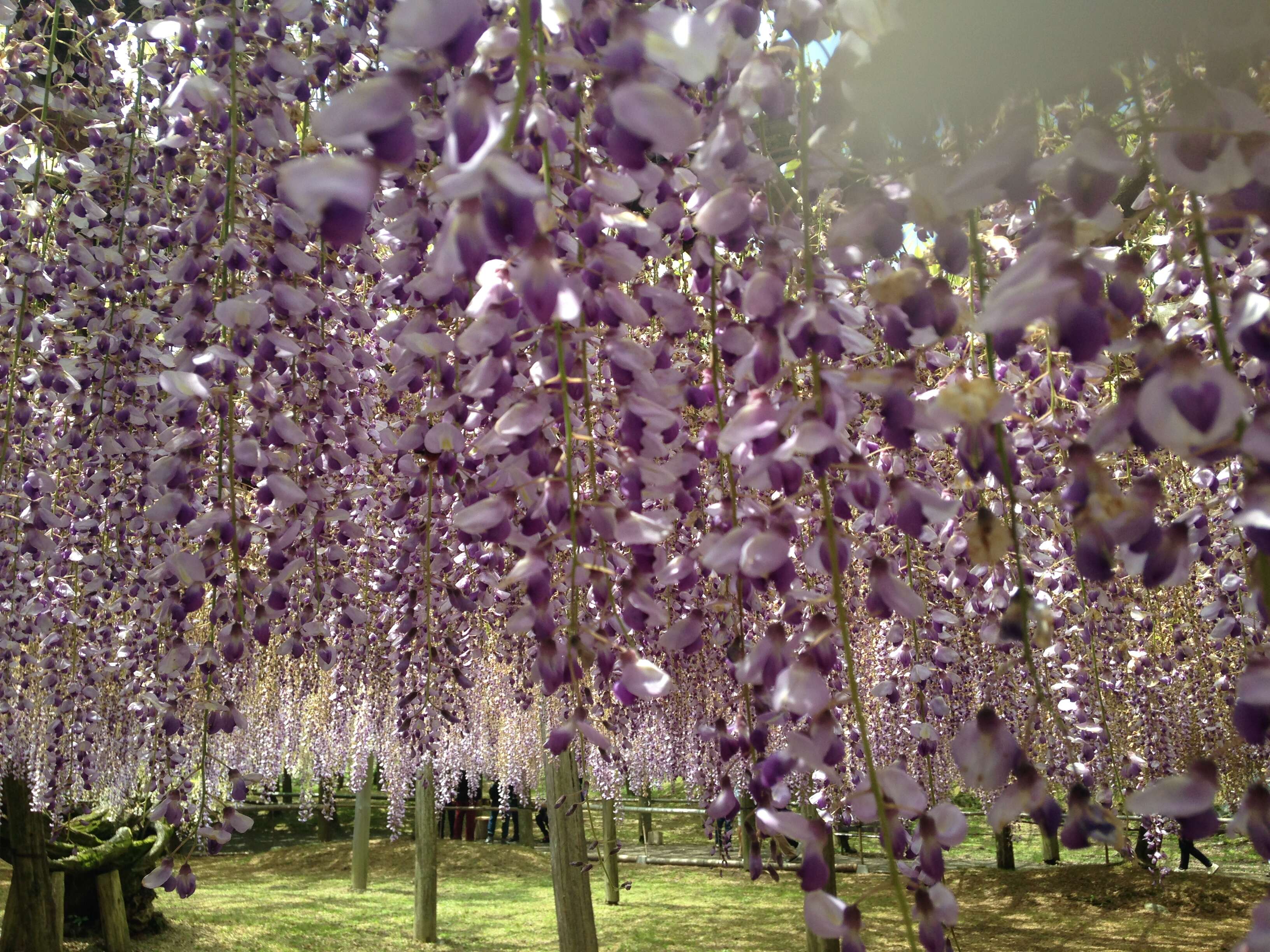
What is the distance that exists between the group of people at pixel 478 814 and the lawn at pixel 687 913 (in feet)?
8.23

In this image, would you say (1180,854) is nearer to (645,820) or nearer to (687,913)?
(687,913)

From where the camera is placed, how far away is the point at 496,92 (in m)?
1.17

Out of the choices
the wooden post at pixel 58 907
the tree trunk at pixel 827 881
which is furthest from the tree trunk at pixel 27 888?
the tree trunk at pixel 827 881

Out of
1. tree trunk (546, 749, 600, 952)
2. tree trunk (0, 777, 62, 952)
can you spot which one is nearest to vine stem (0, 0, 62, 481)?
tree trunk (546, 749, 600, 952)

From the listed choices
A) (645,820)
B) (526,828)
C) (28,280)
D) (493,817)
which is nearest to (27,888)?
(28,280)

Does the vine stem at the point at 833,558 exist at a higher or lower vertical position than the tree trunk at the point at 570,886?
higher

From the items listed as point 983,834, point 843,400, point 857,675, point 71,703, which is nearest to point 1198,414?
point 843,400

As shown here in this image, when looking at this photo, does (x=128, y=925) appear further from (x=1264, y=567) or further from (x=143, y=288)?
(x=1264, y=567)

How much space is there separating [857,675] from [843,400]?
16.4ft

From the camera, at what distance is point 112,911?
309 inches

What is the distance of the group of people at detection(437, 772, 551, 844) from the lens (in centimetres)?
1672

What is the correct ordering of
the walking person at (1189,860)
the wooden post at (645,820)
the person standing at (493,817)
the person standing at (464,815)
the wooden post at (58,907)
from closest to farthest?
the wooden post at (58,907)
the walking person at (1189,860)
the wooden post at (645,820)
the person standing at (464,815)
the person standing at (493,817)

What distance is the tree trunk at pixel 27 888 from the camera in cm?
677

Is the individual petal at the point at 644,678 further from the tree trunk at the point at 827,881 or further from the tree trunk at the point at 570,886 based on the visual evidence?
the tree trunk at the point at 570,886
